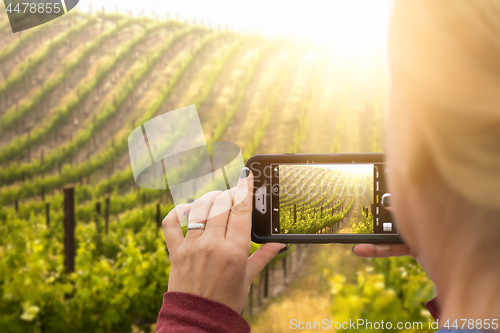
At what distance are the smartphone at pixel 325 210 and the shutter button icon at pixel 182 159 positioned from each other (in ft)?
0.33

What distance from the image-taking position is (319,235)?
68 cm

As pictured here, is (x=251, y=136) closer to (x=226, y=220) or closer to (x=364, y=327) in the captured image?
(x=364, y=327)

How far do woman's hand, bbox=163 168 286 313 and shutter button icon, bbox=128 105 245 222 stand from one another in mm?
184

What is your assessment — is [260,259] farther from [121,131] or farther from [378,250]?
[121,131]

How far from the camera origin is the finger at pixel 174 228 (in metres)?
0.55

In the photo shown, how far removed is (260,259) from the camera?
0.58m

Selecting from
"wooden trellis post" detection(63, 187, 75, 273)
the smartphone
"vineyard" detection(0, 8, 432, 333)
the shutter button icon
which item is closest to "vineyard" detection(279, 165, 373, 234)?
the smartphone

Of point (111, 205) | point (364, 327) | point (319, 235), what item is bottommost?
point (111, 205)

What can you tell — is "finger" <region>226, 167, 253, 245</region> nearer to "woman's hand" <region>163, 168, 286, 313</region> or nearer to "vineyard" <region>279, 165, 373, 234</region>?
"woman's hand" <region>163, 168, 286, 313</region>

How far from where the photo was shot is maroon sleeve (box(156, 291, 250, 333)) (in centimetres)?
41

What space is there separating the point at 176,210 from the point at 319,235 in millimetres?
285

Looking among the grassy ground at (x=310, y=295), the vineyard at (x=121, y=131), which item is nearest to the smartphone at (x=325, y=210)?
the vineyard at (x=121, y=131)

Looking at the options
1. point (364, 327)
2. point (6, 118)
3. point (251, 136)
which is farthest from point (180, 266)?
point (6, 118)

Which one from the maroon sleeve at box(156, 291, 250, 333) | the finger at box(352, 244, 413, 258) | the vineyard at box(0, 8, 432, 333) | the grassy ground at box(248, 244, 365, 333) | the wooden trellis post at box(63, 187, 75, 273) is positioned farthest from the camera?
the grassy ground at box(248, 244, 365, 333)
